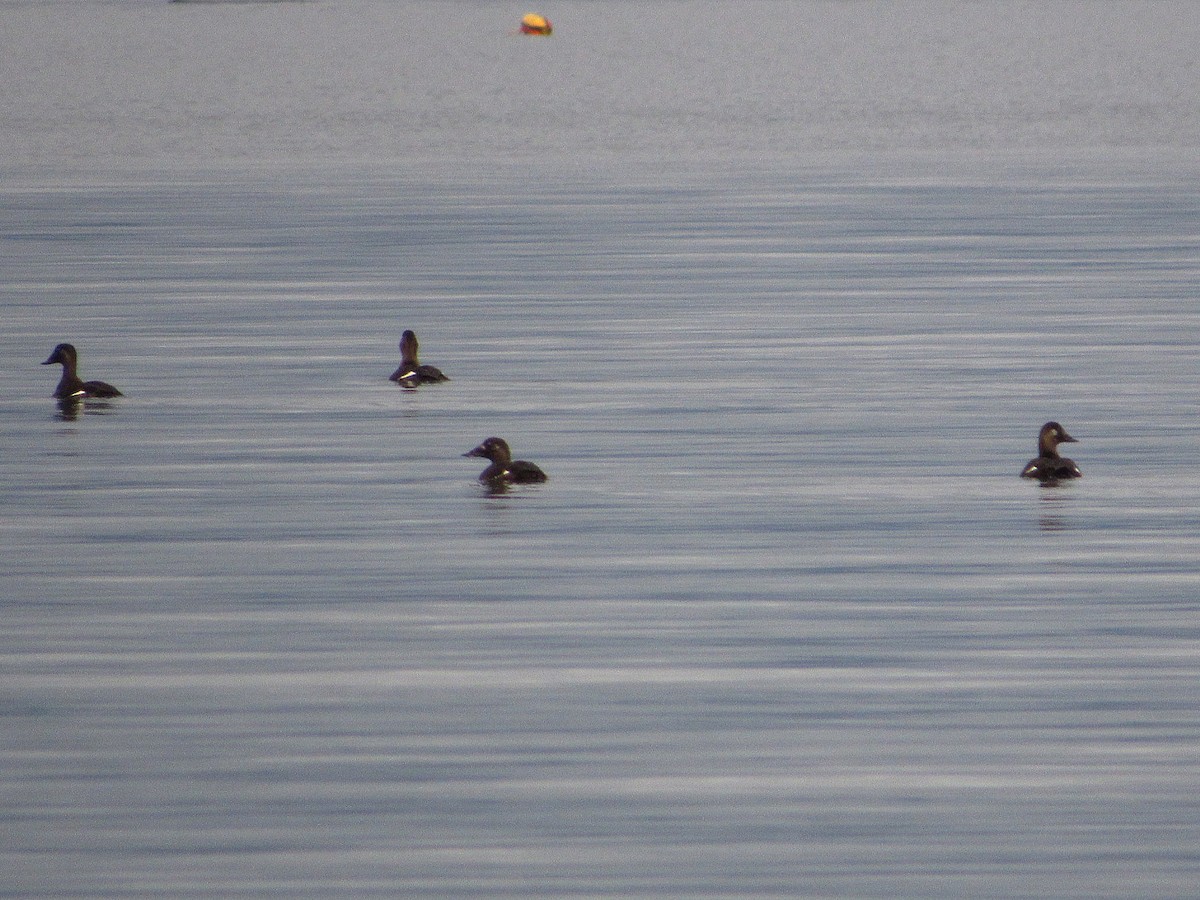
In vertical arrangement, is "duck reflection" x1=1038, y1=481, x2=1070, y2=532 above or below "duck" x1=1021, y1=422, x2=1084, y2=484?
below

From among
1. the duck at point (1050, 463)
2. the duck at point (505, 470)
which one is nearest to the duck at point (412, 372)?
the duck at point (505, 470)

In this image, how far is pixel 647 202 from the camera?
3738cm

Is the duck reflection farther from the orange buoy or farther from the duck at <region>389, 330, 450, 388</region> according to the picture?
the orange buoy

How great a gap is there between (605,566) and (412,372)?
622 cm

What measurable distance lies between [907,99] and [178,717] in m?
61.0

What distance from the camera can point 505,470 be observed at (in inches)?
532

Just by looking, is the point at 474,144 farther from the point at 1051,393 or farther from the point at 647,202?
the point at 1051,393

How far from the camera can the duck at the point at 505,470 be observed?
→ 13.5 metres

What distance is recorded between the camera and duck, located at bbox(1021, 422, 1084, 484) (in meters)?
13.4

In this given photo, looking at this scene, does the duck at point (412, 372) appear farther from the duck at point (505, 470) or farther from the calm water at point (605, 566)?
the duck at point (505, 470)

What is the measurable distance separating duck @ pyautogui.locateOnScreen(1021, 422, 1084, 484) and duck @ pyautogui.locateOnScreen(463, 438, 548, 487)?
2.47 metres

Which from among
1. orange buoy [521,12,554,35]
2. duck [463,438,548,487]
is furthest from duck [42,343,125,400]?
orange buoy [521,12,554,35]

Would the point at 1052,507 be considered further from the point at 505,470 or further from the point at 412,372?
the point at 412,372

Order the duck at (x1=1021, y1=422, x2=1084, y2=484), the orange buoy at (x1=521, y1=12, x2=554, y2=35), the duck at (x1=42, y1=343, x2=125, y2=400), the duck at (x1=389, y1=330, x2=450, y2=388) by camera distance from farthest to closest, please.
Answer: the orange buoy at (x1=521, y1=12, x2=554, y2=35), the duck at (x1=389, y1=330, x2=450, y2=388), the duck at (x1=42, y1=343, x2=125, y2=400), the duck at (x1=1021, y1=422, x2=1084, y2=484)
